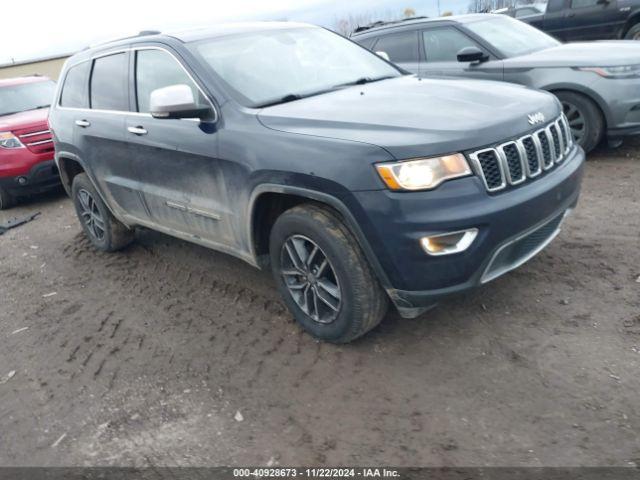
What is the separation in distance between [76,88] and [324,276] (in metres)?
3.29

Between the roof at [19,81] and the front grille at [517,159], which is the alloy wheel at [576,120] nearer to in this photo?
the front grille at [517,159]

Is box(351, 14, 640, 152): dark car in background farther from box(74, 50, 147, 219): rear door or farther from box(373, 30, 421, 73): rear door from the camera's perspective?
box(74, 50, 147, 219): rear door

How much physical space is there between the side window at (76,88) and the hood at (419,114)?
2.42 metres

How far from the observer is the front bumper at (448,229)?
265 cm

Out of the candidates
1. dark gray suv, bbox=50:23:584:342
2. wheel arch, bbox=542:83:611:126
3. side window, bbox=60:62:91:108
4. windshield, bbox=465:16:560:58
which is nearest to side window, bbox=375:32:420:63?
windshield, bbox=465:16:560:58

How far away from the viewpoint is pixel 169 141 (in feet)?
12.3

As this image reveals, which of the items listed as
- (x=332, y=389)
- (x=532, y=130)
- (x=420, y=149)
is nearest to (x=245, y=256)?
(x=332, y=389)

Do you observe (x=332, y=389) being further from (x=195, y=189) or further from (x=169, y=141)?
(x=169, y=141)

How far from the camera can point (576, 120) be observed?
6012 millimetres

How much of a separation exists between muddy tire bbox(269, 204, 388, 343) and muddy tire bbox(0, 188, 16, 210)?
20.0 ft

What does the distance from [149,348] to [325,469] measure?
5.52 ft

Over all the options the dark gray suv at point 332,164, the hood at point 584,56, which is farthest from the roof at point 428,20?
the dark gray suv at point 332,164

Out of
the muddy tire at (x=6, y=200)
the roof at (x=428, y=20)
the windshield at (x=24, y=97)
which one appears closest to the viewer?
the roof at (x=428, y=20)

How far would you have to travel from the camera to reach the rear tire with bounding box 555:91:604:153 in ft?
19.3
